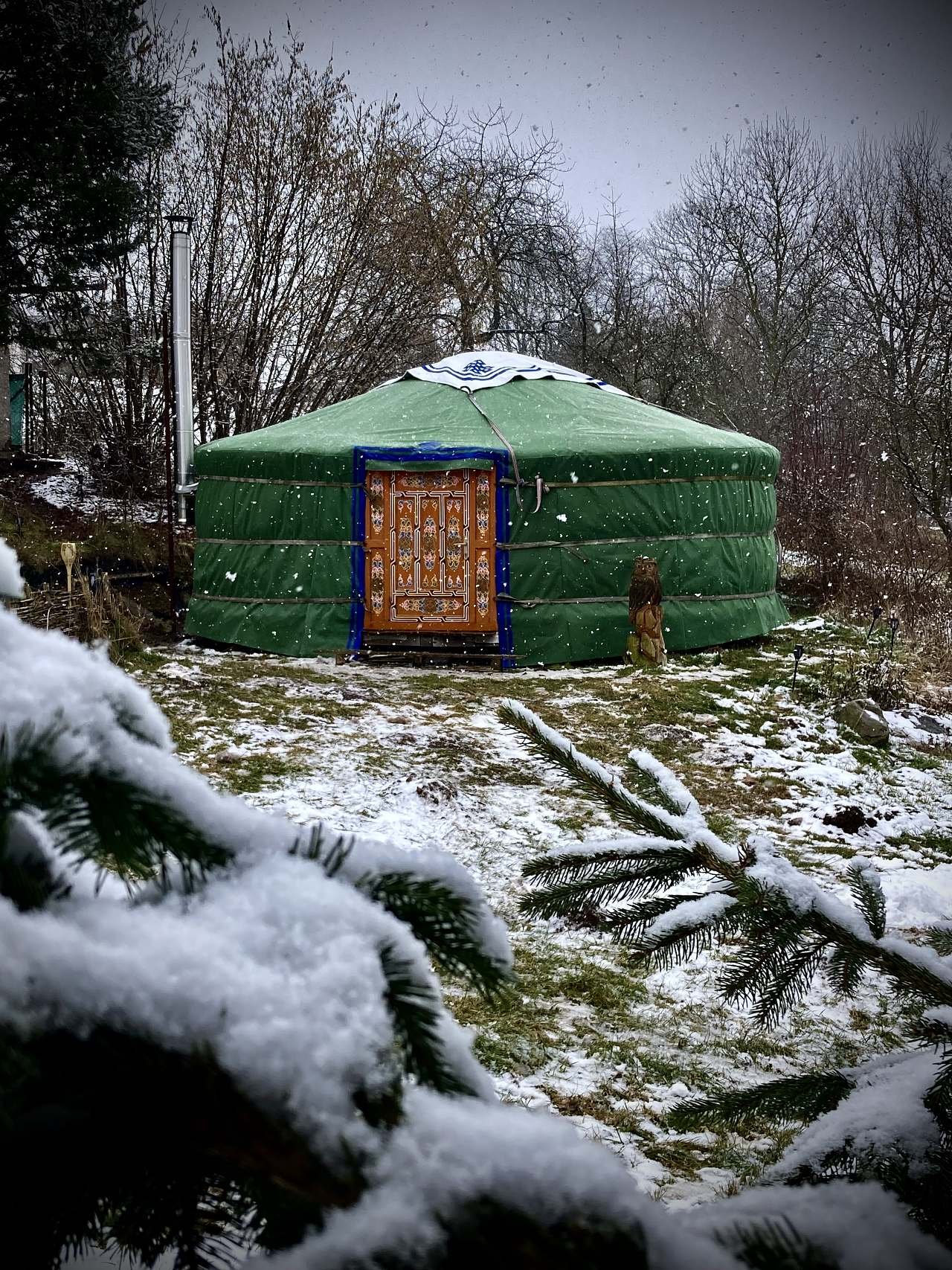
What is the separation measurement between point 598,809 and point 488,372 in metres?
5.98

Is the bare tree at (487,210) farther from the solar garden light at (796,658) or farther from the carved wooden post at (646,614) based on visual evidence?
the solar garden light at (796,658)

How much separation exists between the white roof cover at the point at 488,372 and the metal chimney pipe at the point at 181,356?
2.13 m

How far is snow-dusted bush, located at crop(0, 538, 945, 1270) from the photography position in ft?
1.38

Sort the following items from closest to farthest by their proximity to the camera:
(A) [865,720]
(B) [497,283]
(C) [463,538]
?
(A) [865,720], (C) [463,538], (B) [497,283]

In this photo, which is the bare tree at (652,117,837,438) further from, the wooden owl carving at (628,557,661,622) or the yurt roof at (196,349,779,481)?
the wooden owl carving at (628,557,661,622)

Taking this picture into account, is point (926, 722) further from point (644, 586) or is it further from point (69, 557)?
point (69, 557)

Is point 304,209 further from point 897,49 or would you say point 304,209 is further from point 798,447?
point 897,49

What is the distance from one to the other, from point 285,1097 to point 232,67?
13614 millimetres

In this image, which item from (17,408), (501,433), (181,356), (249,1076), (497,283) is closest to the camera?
(249,1076)

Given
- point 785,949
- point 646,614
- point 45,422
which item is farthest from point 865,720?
point 45,422

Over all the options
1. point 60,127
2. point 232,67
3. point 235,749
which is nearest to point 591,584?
point 235,749

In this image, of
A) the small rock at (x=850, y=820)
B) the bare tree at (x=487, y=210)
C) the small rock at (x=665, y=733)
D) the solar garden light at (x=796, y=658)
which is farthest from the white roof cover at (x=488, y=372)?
the small rock at (x=850, y=820)

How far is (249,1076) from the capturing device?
0.42 meters

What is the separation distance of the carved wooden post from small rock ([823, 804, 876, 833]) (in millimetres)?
2900
